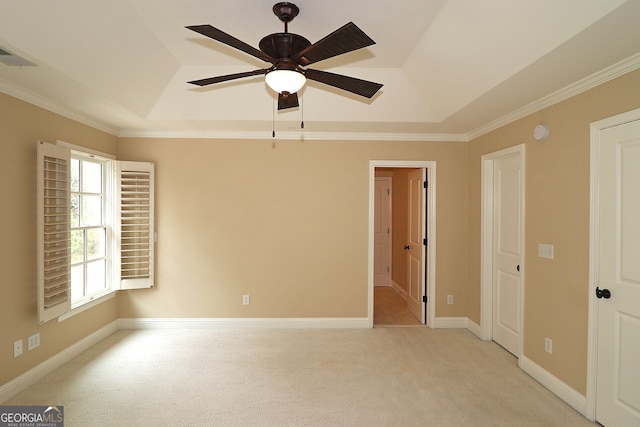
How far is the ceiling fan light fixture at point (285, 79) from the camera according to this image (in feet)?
5.77

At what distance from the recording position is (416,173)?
467 centimetres

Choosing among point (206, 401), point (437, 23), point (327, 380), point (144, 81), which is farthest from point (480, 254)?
point (144, 81)

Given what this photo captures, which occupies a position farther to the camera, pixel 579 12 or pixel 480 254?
pixel 480 254

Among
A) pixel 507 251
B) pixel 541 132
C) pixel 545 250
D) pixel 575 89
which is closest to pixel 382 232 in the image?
pixel 507 251

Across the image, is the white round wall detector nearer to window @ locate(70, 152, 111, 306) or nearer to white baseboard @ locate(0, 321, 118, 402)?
window @ locate(70, 152, 111, 306)

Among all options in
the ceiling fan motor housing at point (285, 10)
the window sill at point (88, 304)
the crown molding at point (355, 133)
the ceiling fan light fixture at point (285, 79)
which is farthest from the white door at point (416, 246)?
the window sill at point (88, 304)

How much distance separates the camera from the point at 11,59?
7.13 ft

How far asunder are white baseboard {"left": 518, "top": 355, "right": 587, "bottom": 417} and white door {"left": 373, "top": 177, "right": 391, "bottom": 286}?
3.51m

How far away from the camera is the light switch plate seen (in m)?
2.84

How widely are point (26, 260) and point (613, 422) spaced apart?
15.5ft

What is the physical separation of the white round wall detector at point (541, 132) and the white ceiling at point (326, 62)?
0.25 metres

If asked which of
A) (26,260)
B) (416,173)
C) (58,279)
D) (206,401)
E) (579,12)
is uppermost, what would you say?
(579,12)

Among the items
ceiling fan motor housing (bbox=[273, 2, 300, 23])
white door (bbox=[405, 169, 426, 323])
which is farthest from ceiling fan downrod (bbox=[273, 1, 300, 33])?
white door (bbox=[405, 169, 426, 323])

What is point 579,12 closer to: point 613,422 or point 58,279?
point 613,422
